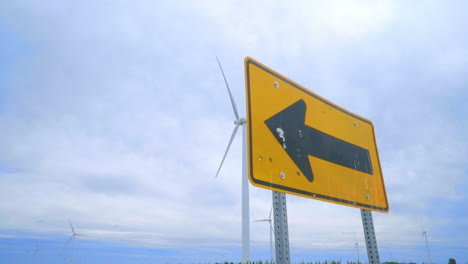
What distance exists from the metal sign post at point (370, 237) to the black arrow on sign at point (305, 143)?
731mm

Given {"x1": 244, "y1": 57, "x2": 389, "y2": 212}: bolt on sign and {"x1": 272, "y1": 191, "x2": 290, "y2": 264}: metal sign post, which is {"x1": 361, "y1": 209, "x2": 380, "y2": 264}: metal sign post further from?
{"x1": 272, "y1": 191, "x2": 290, "y2": 264}: metal sign post

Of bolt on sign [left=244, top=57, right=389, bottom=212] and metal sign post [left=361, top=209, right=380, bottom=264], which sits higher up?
bolt on sign [left=244, top=57, right=389, bottom=212]

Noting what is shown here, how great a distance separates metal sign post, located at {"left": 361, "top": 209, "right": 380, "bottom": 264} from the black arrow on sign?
28.8 inches

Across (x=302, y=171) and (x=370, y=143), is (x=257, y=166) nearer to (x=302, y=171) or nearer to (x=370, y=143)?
(x=302, y=171)

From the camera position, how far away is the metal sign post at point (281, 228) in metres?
2.86

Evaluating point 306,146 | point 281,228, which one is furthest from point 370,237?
point 281,228

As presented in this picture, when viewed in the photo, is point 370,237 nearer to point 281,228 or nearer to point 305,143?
point 305,143


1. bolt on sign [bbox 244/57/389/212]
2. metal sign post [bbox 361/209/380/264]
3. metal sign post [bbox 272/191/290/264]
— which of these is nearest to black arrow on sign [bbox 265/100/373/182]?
bolt on sign [bbox 244/57/389/212]

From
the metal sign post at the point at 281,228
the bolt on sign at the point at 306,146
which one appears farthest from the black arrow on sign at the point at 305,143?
the metal sign post at the point at 281,228

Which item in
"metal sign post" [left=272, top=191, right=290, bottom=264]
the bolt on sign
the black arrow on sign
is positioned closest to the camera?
"metal sign post" [left=272, top=191, right=290, bottom=264]

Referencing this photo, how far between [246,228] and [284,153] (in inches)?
420

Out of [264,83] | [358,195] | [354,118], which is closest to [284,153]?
[264,83]

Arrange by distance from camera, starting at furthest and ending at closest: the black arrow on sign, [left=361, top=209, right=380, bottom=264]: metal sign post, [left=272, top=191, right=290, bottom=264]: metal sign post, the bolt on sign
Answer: [left=361, top=209, right=380, bottom=264]: metal sign post → the black arrow on sign → the bolt on sign → [left=272, top=191, right=290, bottom=264]: metal sign post

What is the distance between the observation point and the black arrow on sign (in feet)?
11.0
